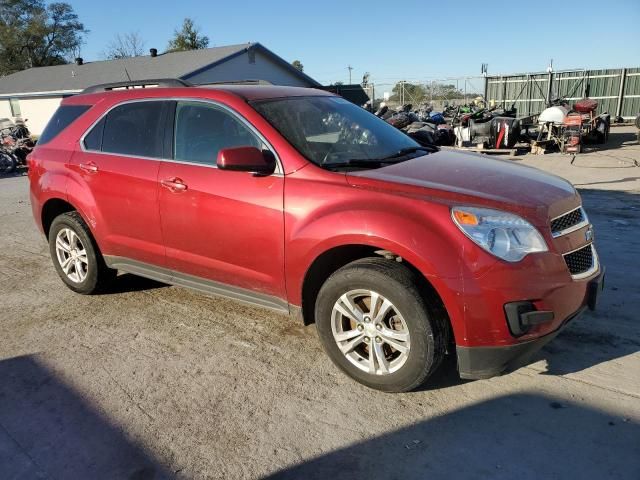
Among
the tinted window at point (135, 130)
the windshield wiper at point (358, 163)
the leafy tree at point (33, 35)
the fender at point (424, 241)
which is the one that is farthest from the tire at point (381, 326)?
the leafy tree at point (33, 35)

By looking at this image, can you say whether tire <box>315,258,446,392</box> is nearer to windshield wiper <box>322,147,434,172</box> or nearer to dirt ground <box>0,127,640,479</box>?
dirt ground <box>0,127,640,479</box>

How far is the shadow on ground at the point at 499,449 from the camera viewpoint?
2.47 metres

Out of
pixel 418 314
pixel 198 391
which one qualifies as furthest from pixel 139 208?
pixel 418 314

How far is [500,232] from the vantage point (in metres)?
2.77

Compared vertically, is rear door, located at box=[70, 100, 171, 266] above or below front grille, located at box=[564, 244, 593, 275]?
above

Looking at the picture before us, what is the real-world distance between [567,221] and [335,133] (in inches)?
69.1

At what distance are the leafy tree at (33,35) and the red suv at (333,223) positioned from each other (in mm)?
60203

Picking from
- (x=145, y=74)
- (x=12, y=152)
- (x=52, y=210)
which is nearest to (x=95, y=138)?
(x=52, y=210)

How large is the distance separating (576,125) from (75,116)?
13.1 m

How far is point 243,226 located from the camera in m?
3.53

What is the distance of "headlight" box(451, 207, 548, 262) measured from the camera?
8.98ft

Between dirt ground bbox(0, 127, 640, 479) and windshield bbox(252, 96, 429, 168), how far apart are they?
1426 millimetres

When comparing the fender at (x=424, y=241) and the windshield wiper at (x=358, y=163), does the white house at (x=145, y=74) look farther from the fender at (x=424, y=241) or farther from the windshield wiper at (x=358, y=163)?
the fender at (x=424, y=241)

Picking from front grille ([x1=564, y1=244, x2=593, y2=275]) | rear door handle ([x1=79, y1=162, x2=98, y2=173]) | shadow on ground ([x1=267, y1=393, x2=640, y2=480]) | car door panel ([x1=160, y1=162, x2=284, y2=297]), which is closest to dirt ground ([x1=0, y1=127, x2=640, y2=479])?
shadow on ground ([x1=267, y1=393, x2=640, y2=480])
